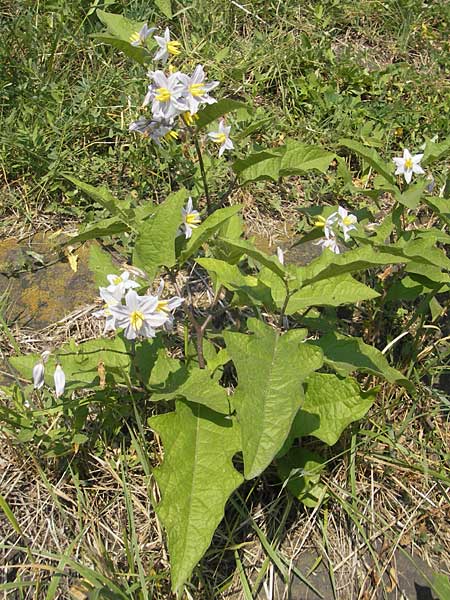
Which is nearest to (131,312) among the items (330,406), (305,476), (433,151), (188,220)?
(188,220)

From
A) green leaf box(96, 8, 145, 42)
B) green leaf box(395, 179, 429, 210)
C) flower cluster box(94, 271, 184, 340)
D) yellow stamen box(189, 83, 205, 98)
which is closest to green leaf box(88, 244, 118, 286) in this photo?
flower cluster box(94, 271, 184, 340)

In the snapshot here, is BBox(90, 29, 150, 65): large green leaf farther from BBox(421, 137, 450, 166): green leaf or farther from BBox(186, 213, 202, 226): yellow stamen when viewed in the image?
BBox(421, 137, 450, 166): green leaf

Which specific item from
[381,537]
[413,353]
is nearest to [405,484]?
[381,537]

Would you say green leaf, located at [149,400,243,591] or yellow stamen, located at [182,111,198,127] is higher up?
yellow stamen, located at [182,111,198,127]

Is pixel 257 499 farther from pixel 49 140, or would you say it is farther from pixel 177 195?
pixel 49 140

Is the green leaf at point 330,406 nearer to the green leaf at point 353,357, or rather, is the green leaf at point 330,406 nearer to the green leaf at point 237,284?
the green leaf at point 353,357

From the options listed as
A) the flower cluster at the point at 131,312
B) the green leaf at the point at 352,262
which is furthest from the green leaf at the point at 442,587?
the flower cluster at the point at 131,312
